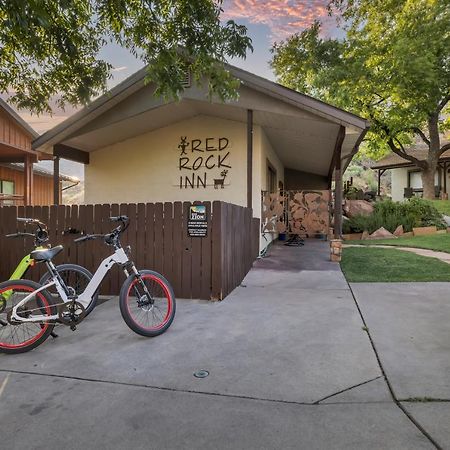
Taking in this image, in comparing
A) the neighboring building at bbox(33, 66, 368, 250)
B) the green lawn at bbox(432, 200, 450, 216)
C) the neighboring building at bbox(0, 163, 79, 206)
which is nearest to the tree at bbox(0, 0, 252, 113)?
the neighboring building at bbox(33, 66, 368, 250)

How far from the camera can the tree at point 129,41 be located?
4.94m

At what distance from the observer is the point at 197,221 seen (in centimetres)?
529

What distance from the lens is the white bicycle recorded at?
3.42 m

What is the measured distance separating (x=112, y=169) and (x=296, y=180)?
28.7 ft

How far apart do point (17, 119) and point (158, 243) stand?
8939 millimetres

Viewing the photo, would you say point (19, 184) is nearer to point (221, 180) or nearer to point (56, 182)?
point (56, 182)

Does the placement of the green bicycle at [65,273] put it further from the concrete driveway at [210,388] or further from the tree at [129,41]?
the tree at [129,41]

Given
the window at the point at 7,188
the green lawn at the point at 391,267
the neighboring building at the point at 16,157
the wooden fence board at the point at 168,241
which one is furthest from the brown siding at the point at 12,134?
the green lawn at the point at 391,267

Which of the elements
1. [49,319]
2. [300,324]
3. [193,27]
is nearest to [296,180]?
[193,27]

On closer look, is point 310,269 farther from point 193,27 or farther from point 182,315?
point 193,27

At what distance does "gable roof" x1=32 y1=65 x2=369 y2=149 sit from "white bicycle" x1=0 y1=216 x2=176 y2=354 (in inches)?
178

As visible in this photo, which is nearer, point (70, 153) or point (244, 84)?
point (244, 84)

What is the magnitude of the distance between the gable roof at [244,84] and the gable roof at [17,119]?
3.71 m

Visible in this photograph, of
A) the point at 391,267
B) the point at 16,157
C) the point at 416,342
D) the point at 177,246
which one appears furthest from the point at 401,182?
the point at 416,342
